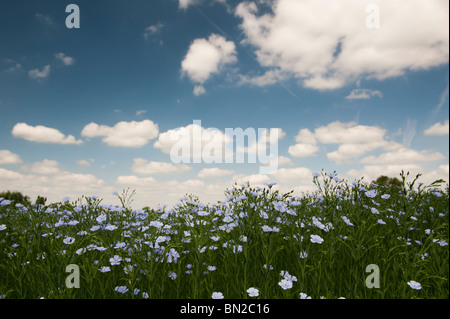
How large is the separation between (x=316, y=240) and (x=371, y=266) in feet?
1.94

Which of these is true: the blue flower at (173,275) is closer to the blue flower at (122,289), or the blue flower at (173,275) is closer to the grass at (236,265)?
the grass at (236,265)

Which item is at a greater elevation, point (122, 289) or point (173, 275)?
point (173, 275)

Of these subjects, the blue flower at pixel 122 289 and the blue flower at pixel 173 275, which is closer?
the blue flower at pixel 122 289

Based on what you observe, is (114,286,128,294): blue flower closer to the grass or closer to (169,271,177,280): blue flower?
the grass

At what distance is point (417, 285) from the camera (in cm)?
296

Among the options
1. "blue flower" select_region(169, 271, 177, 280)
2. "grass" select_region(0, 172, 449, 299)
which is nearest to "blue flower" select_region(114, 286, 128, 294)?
"grass" select_region(0, 172, 449, 299)

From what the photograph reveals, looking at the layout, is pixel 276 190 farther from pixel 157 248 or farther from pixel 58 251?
pixel 58 251

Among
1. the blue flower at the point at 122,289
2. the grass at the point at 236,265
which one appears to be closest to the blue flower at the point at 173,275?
the grass at the point at 236,265

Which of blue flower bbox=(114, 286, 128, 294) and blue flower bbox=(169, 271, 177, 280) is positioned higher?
blue flower bbox=(169, 271, 177, 280)

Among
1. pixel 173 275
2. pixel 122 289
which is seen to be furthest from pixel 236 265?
pixel 122 289

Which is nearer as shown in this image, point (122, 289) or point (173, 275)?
point (122, 289)

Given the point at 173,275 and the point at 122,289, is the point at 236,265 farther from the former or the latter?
the point at 122,289

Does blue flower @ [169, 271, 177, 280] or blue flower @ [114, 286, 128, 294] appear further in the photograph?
blue flower @ [169, 271, 177, 280]
